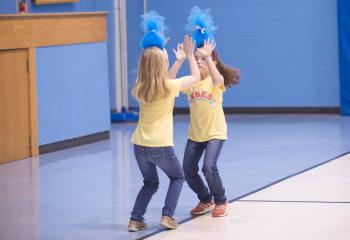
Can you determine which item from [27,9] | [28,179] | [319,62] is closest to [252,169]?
[28,179]

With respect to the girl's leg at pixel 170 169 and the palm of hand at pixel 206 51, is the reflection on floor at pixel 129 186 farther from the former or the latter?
the palm of hand at pixel 206 51

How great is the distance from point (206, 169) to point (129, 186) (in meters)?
1.77

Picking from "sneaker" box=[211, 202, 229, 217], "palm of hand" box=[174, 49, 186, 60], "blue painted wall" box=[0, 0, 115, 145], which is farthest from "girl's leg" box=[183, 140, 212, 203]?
"blue painted wall" box=[0, 0, 115, 145]

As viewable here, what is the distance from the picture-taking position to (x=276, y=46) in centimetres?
1502

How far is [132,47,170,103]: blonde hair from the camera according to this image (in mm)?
6641

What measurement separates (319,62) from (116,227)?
8466mm

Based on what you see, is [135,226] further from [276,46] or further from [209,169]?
[276,46]

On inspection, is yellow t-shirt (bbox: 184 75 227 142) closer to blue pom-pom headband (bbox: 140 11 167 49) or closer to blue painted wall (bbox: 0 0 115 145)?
blue pom-pom headband (bbox: 140 11 167 49)

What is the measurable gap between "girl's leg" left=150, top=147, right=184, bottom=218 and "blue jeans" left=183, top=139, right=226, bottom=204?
0.40m

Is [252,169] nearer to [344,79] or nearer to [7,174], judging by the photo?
[7,174]

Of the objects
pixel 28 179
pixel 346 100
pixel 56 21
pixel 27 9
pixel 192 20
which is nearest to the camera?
pixel 192 20

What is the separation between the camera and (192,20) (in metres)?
7.27

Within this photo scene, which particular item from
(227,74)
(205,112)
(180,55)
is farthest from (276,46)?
(180,55)

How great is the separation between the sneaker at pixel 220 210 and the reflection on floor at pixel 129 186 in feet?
0.25
